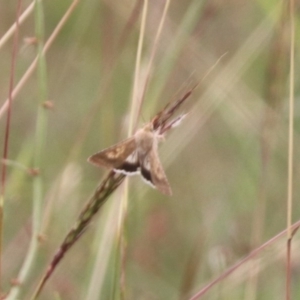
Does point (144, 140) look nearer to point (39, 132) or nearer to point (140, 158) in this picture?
point (140, 158)

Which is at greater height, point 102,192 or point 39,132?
point 39,132

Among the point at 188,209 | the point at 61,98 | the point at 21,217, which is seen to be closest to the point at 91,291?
the point at 21,217

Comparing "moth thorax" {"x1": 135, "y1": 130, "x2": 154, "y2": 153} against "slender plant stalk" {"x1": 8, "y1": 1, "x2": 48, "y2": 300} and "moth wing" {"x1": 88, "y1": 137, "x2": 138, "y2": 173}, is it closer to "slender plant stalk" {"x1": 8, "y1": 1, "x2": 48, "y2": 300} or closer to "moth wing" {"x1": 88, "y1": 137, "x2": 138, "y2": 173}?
"moth wing" {"x1": 88, "y1": 137, "x2": 138, "y2": 173}

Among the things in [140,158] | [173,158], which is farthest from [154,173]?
[173,158]

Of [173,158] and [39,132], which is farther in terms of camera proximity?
[173,158]

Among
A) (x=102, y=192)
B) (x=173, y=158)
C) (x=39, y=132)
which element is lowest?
(x=102, y=192)

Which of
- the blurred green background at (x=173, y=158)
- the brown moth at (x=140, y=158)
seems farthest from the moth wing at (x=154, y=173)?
the blurred green background at (x=173, y=158)
